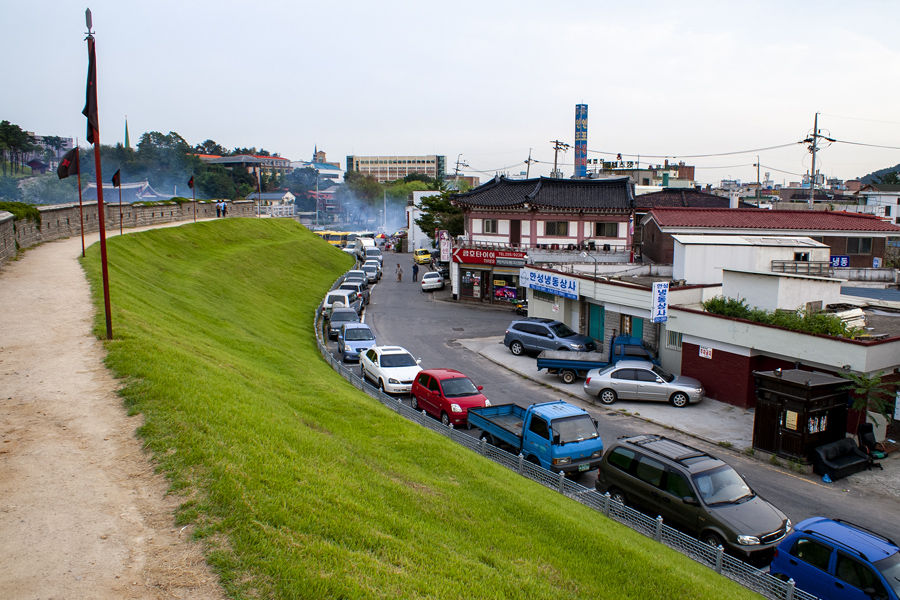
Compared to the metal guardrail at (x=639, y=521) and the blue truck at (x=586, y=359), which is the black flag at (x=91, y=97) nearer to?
the metal guardrail at (x=639, y=521)

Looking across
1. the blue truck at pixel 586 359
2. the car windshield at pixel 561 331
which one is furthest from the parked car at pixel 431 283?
the blue truck at pixel 586 359

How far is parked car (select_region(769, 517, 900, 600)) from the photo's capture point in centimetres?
852

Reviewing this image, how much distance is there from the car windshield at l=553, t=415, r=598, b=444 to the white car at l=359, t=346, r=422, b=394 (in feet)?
24.7

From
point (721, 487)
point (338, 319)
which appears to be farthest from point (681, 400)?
point (338, 319)

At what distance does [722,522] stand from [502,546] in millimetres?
4479

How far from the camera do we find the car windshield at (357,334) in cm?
2652

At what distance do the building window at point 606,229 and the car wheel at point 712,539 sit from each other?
34954 millimetres

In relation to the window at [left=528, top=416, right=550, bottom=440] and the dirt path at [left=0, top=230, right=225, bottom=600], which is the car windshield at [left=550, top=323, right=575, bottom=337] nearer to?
the window at [left=528, top=416, right=550, bottom=440]

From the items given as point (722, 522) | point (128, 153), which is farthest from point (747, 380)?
point (128, 153)

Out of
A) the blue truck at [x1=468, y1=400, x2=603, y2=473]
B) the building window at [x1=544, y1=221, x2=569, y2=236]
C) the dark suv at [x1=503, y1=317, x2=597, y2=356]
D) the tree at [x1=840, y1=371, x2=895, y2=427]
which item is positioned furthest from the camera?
the building window at [x1=544, y1=221, x2=569, y2=236]

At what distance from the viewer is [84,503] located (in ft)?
26.2

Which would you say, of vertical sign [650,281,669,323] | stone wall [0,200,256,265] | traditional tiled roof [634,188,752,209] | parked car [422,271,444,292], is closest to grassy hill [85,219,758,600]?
vertical sign [650,281,669,323]

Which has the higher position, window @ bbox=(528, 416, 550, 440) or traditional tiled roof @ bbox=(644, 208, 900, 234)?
traditional tiled roof @ bbox=(644, 208, 900, 234)

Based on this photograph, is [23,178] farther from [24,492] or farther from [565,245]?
[24,492]
